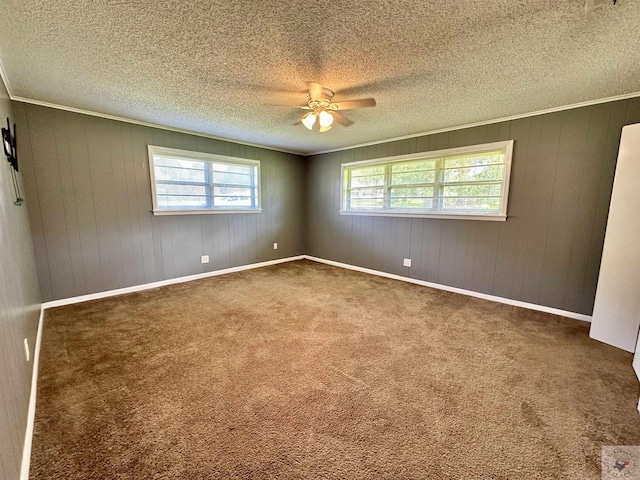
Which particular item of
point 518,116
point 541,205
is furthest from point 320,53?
point 541,205

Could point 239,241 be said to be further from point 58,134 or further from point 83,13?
point 83,13

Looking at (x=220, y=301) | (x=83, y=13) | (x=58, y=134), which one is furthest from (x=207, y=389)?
(x=58, y=134)

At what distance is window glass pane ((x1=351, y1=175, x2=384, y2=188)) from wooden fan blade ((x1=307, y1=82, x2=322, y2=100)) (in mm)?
2549

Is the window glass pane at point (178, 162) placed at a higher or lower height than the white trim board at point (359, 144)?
lower

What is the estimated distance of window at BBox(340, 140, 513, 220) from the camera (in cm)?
354

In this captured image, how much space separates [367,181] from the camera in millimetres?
4965

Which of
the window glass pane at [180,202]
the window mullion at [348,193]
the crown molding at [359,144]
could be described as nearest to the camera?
the crown molding at [359,144]

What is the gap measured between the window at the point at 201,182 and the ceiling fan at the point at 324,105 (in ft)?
8.05

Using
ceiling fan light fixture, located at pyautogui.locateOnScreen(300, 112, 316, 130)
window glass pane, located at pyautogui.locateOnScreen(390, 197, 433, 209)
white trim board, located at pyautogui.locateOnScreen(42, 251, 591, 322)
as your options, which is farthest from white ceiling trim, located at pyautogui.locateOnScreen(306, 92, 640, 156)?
white trim board, located at pyautogui.locateOnScreen(42, 251, 591, 322)

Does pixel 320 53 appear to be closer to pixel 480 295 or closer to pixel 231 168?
pixel 231 168

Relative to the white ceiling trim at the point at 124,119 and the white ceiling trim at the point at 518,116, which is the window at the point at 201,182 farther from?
the white ceiling trim at the point at 518,116

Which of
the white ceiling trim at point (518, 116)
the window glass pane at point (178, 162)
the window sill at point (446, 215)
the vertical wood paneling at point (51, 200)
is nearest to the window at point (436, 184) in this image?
the window sill at point (446, 215)

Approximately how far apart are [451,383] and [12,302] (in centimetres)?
285

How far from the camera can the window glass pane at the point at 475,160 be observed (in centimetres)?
352
